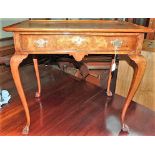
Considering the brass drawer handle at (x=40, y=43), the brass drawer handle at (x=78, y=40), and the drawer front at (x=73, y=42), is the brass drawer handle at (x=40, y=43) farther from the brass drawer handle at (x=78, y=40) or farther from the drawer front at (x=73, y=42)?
the brass drawer handle at (x=78, y=40)

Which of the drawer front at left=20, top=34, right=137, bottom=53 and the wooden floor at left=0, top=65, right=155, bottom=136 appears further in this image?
the wooden floor at left=0, top=65, right=155, bottom=136

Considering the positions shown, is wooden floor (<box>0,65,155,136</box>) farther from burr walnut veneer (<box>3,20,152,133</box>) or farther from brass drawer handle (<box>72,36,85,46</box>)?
brass drawer handle (<box>72,36,85,46</box>)

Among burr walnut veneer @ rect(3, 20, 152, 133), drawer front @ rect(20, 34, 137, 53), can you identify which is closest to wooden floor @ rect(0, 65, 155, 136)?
burr walnut veneer @ rect(3, 20, 152, 133)

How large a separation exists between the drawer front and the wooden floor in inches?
23.2

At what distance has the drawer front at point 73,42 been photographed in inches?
41.7

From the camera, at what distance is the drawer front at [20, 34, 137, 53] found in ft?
3.47

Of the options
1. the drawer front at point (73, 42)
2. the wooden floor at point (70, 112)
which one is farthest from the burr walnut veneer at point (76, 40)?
the wooden floor at point (70, 112)

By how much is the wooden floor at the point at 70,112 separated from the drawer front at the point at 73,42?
59 cm

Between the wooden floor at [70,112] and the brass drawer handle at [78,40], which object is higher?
the brass drawer handle at [78,40]

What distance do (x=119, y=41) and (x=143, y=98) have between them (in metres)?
0.79

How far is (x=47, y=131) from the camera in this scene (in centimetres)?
133

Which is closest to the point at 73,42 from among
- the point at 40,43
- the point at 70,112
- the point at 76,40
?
the point at 76,40

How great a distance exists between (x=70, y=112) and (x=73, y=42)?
665 mm
